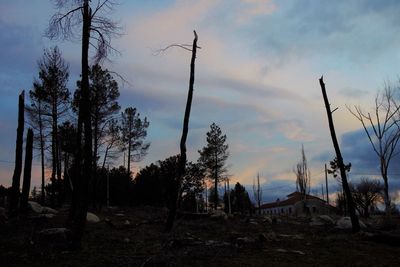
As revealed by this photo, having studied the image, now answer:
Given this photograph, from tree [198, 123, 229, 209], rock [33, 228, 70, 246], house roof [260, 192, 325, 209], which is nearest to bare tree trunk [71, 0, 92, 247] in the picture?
rock [33, 228, 70, 246]

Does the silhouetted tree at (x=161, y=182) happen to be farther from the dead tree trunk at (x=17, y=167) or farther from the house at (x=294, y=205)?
the dead tree trunk at (x=17, y=167)

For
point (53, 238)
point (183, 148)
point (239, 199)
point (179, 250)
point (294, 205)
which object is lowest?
point (179, 250)

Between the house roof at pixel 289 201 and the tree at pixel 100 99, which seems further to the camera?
the house roof at pixel 289 201

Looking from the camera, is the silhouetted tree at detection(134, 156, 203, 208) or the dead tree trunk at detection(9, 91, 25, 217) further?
the silhouetted tree at detection(134, 156, 203, 208)

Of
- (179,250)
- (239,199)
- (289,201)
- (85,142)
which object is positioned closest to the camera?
(179,250)

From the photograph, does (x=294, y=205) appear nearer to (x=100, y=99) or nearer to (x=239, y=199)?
(x=239, y=199)

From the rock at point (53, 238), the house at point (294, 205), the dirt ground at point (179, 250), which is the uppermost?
the house at point (294, 205)

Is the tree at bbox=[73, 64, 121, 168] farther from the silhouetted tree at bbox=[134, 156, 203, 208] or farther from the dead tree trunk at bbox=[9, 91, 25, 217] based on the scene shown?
the silhouetted tree at bbox=[134, 156, 203, 208]

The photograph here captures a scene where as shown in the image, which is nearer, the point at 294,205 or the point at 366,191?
the point at 366,191

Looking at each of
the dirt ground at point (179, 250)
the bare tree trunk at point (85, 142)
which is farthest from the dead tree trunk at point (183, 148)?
the bare tree trunk at point (85, 142)

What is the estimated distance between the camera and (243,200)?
95750 millimetres

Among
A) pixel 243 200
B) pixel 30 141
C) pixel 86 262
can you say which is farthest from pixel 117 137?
pixel 243 200

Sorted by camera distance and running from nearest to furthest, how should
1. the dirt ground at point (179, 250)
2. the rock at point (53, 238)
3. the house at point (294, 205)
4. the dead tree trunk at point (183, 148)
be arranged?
the dirt ground at point (179, 250) → the rock at point (53, 238) → the dead tree trunk at point (183, 148) → the house at point (294, 205)

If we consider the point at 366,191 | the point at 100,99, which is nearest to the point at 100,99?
the point at 100,99
